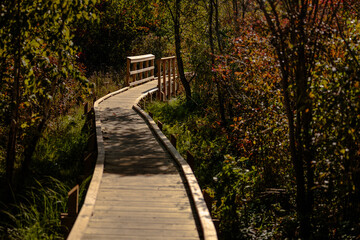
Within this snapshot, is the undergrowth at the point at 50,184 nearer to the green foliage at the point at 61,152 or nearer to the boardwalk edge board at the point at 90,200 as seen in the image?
the green foliage at the point at 61,152

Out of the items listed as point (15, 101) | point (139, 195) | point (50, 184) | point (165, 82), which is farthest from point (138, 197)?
point (165, 82)

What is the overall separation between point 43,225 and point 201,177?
4361 mm

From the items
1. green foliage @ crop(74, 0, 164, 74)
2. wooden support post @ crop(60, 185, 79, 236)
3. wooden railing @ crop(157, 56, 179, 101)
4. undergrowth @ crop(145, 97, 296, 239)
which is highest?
green foliage @ crop(74, 0, 164, 74)

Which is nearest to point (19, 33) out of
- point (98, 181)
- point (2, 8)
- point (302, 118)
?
point (2, 8)

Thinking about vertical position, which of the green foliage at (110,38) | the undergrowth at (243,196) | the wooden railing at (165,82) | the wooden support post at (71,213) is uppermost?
the green foliage at (110,38)

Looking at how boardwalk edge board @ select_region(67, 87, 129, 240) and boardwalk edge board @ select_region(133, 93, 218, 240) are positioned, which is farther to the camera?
boardwalk edge board @ select_region(133, 93, 218, 240)

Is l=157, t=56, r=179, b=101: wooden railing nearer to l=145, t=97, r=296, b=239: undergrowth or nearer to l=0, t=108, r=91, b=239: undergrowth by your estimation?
l=0, t=108, r=91, b=239: undergrowth

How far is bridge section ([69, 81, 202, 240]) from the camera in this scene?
5352mm

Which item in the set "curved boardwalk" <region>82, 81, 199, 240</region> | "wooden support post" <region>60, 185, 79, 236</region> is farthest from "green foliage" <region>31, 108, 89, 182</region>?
"wooden support post" <region>60, 185, 79, 236</region>

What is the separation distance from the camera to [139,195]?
6.58m

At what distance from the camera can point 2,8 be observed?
6.46 m

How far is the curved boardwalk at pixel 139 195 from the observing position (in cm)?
538

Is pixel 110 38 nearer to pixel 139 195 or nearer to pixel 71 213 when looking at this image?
pixel 139 195

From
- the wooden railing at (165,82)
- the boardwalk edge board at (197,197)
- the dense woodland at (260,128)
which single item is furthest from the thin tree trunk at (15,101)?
the wooden railing at (165,82)
